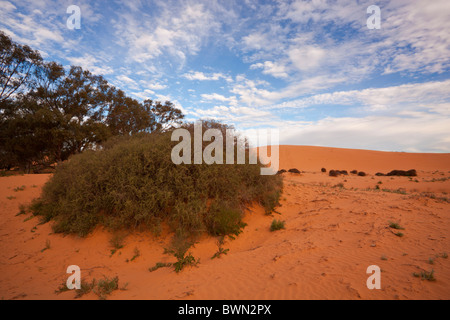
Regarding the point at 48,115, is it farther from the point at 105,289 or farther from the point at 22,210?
the point at 105,289

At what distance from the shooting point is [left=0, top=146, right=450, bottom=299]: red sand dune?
3328mm

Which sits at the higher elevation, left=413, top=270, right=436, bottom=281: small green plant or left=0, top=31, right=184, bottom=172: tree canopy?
left=0, top=31, right=184, bottom=172: tree canopy

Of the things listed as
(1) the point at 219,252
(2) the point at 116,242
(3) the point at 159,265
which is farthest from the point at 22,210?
(1) the point at 219,252

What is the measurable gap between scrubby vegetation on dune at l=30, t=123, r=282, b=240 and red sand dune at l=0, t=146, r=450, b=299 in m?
0.44

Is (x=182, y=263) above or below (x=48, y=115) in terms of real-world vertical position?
below

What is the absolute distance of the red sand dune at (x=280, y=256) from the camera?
3.33 m

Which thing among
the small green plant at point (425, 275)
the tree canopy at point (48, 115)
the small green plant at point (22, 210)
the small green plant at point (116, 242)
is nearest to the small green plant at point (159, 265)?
the small green plant at point (116, 242)

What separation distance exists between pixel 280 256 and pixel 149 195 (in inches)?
141

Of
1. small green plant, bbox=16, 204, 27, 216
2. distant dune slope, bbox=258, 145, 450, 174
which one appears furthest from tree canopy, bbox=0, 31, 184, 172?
distant dune slope, bbox=258, 145, 450, 174

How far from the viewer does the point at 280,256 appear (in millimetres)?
4508

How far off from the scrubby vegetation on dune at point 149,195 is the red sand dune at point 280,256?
44 cm

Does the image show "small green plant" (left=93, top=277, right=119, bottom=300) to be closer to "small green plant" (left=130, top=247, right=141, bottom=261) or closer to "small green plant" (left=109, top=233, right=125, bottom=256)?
"small green plant" (left=130, top=247, right=141, bottom=261)

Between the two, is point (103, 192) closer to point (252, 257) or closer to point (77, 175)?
point (77, 175)
